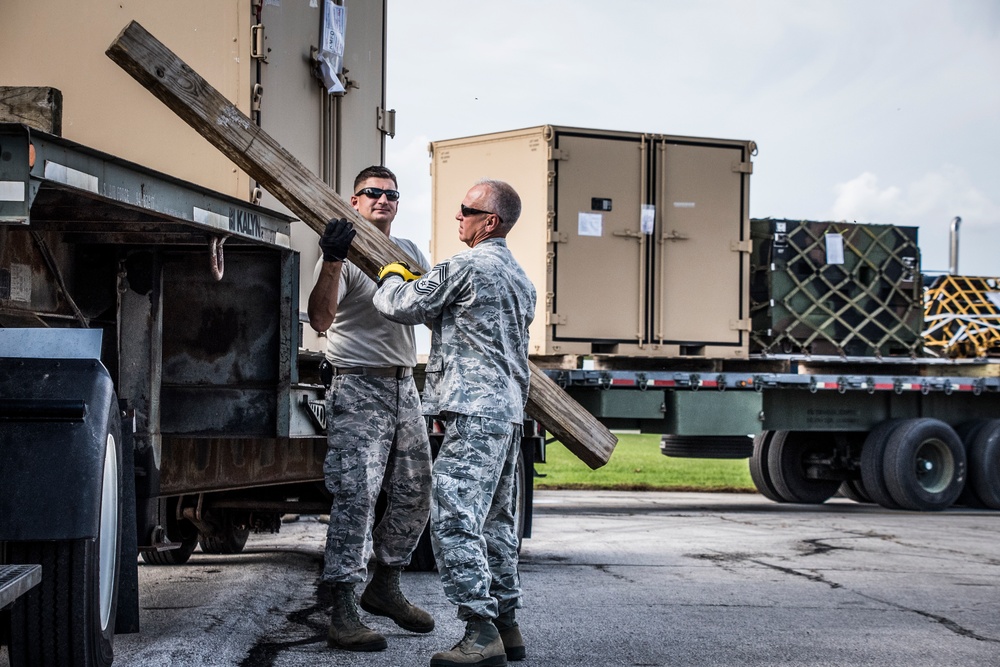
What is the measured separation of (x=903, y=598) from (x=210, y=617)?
3953mm

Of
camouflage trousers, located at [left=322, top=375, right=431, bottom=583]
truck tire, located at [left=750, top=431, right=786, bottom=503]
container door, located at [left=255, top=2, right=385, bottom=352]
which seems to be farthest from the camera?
truck tire, located at [left=750, top=431, right=786, bottom=503]

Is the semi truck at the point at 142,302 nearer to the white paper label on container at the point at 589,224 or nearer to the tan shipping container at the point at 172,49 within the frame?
the tan shipping container at the point at 172,49

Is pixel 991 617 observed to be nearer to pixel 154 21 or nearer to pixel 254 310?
pixel 254 310

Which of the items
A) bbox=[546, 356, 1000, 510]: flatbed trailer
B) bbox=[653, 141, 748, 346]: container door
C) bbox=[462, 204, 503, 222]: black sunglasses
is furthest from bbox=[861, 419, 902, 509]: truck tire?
bbox=[462, 204, 503, 222]: black sunglasses

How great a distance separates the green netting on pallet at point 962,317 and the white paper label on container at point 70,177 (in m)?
13.8

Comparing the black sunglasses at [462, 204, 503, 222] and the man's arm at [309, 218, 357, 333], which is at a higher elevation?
the black sunglasses at [462, 204, 503, 222]

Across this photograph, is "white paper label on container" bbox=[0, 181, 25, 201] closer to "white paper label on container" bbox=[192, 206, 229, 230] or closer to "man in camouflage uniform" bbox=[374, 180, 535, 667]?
"white paper label on container" bbox=[192, 206, 229, 230]

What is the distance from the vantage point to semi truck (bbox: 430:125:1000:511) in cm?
1357

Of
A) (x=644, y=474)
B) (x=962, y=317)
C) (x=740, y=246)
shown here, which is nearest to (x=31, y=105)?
(x=740, y=246)

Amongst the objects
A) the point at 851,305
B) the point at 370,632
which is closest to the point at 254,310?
the point at 370,632

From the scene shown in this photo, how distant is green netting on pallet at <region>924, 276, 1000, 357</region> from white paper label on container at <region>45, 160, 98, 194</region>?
1380 centimetres

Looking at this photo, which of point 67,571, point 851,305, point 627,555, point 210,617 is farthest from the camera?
point 851,305

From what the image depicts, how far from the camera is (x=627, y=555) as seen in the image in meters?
9.37

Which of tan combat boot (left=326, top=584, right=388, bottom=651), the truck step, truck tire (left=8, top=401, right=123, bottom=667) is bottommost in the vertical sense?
tan combat boot (left=326, top=584, right=388, bottom=651)
